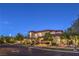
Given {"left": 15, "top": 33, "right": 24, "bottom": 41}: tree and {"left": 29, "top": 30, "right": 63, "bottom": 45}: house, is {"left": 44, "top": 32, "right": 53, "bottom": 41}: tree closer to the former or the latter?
{"left": 29, "top": 30, "right": 63, "bottom": 45}: house

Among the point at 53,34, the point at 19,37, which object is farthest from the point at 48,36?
the point at 19,37

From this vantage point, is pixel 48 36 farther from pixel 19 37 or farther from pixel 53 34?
pixel 19 37

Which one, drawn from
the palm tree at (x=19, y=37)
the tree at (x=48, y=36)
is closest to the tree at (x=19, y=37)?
the palm tree at (x=19, y=37)

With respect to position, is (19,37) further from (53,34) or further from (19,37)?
(53,34)

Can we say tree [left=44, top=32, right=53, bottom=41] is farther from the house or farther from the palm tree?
the palm tree

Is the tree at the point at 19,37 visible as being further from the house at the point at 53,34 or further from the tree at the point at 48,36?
the tree at the point at 48,36

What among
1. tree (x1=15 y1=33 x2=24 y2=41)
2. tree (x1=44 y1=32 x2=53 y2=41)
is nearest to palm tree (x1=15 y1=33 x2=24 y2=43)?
tree (x1=15 y1=33 x2=24 y2=41)

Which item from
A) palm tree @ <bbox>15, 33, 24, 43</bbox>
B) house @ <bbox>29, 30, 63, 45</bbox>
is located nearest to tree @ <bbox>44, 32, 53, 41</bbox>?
house @ <bbox>29, 30, 63, 45</bbox>

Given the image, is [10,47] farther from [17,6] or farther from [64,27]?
[64,27]

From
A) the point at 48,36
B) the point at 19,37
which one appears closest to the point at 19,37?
the point at 19,37

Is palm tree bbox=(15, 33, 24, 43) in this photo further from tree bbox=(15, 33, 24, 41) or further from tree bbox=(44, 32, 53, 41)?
tree bbox=(44, 32, 53, 41)

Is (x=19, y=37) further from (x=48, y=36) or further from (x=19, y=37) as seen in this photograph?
(x=48, y=36)

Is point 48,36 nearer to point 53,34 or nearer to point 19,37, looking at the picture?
point 53,34

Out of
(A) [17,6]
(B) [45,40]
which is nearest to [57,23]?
(B) [45,40]
